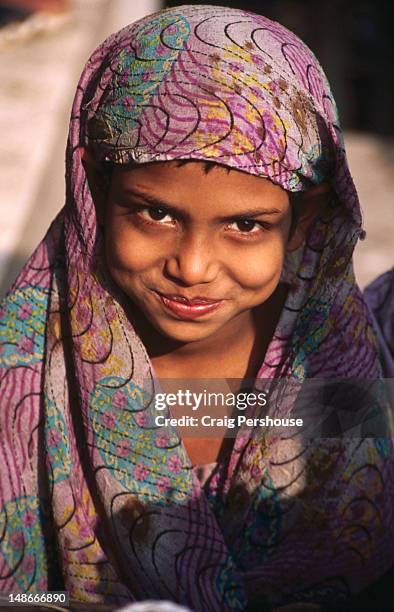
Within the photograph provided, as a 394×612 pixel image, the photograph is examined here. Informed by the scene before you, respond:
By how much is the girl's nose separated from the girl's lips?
3.1 inches

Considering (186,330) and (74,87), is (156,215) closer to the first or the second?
(186,330)

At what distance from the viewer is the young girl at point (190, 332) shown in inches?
61.6

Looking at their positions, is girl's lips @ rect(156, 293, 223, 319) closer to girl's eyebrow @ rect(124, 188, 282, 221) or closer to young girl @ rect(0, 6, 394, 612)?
young girl @ rect(0, 6, 394, 612)

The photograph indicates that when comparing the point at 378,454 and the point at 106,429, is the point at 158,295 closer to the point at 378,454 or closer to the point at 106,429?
the point at 106,429

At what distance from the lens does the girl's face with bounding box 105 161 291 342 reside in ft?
5.06

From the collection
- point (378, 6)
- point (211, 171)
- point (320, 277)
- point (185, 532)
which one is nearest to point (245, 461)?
point (185, 532)

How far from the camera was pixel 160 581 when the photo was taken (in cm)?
182

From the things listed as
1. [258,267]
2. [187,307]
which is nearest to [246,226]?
[258,267]

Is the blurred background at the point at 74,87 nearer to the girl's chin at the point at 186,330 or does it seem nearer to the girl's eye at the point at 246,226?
the girl's chin at the point at 186,330

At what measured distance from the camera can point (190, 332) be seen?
5.62 feet

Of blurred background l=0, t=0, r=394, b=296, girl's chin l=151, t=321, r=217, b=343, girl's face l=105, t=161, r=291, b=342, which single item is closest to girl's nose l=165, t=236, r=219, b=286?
girl's face l=105, t=161, r=291, b=342

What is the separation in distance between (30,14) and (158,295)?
556 centimetres

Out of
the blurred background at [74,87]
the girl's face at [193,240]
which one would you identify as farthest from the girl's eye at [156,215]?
the blurred background at [74,87]

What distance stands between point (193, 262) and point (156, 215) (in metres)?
0.12
